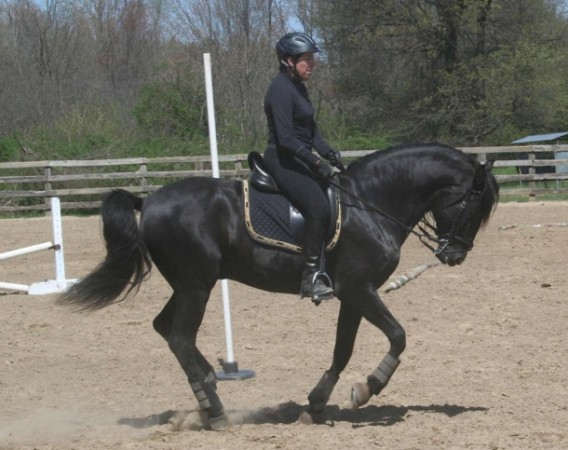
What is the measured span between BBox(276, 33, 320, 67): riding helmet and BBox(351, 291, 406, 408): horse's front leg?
1658 millimetres

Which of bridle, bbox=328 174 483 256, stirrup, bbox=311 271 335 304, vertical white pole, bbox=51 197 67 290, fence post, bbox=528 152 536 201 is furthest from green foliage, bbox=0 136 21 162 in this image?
stirrup, bbox=311 271 335 304

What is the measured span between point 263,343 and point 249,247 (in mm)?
2582

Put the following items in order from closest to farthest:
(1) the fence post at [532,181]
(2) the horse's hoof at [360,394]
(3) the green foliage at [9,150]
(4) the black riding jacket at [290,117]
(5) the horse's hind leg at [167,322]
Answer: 1. (4) the black riding jacket at [290,117]
2. (2) the horse's hoof at [360,394]
3. (5) the horse's hind leg at [167,322]
4. (1) the fence post at [532,181]
5. (3) the green foliage at [9,150]

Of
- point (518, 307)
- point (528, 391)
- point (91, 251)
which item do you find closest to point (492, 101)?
point (91, 251)

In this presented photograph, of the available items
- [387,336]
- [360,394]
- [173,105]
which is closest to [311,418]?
[360,394]

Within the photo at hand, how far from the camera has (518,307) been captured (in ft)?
30.3

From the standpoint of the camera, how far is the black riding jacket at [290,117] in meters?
5.78

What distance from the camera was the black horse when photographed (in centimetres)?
595

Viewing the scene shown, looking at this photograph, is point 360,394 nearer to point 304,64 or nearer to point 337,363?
point 337,363

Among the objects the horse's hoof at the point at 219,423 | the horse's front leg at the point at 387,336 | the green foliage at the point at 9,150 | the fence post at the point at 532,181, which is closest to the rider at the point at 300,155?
the horse's front leg at the point at 387,336

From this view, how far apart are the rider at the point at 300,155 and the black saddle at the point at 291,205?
5cm

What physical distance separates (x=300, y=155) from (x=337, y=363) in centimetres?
146

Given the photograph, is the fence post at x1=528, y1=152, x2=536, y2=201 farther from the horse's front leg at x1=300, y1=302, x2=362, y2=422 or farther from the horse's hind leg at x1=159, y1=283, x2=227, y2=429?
the horse's hind leg at x1=159, y1=283, x2=227, y2=429

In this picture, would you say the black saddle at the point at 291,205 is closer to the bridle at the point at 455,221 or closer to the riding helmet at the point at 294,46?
the bridle at the point at 455,221
